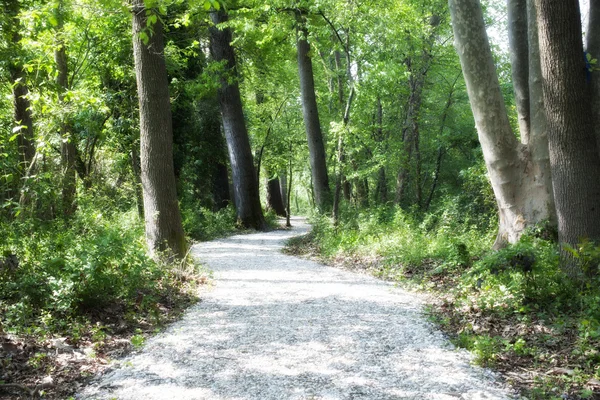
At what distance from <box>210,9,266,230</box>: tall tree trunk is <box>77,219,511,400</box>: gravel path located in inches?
419

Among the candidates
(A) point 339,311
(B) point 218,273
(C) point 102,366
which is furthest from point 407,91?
(C) point 102,366

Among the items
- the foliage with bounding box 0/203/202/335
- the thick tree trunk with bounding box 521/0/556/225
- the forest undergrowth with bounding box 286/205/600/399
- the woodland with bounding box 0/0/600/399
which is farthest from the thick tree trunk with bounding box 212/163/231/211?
the thick tree trunk with bounding box 521/0/556/225

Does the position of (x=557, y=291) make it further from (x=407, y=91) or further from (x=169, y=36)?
(x=169, y=36)

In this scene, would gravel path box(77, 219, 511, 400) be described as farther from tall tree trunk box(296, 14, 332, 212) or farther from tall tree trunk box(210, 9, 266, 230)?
tall tree trunk box(210, 9, 266, 230)

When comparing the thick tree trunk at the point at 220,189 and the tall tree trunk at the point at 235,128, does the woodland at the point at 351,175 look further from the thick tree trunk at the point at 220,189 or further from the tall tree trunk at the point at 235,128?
the thick tree trunk at the point at 220,189

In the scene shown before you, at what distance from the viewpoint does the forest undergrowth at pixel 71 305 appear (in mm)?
4309

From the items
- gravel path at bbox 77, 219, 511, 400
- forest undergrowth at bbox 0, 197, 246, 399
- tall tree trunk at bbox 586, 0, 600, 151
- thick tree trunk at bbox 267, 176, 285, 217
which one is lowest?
gravel path at bbox 77, 219, 511, 400

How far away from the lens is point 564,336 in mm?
4723

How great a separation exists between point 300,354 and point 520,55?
6476 mm

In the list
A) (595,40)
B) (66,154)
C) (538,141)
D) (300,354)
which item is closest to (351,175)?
(538,141)

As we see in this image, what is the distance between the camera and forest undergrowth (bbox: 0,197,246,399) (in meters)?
4.31

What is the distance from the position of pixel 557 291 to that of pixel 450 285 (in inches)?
84.3

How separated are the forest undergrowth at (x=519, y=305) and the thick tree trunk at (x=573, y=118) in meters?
0.50

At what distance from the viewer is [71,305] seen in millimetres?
5414
